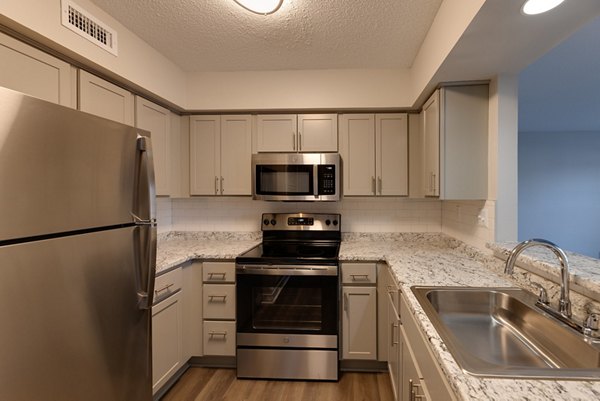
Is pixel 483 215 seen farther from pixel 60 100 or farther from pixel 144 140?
pixel 60 100

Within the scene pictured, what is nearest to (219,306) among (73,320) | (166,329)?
→ (166,329)

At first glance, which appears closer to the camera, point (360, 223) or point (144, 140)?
point (144, 140)

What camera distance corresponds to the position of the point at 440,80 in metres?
1.99

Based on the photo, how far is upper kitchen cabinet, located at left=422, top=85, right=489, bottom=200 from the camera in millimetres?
2023

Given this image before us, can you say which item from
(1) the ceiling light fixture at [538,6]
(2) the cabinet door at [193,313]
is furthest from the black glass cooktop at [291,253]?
(1) the ceiling light fixture at [538,6]

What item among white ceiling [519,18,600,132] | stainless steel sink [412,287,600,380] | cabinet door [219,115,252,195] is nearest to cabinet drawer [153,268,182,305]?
cabinet door [219,115,252,195]

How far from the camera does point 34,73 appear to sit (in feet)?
4.65

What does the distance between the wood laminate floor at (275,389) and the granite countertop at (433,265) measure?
891mm

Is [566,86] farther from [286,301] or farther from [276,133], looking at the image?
[286,301]

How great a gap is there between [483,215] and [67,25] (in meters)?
2.64

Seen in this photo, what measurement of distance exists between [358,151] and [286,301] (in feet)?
4.65

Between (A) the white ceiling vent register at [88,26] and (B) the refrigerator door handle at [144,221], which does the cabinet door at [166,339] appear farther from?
(A) the white ceiling vent register at [88,26]

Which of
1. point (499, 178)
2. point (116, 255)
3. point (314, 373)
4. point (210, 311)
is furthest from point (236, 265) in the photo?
point (499, 178)

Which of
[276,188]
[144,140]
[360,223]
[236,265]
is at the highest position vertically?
[144,140]
